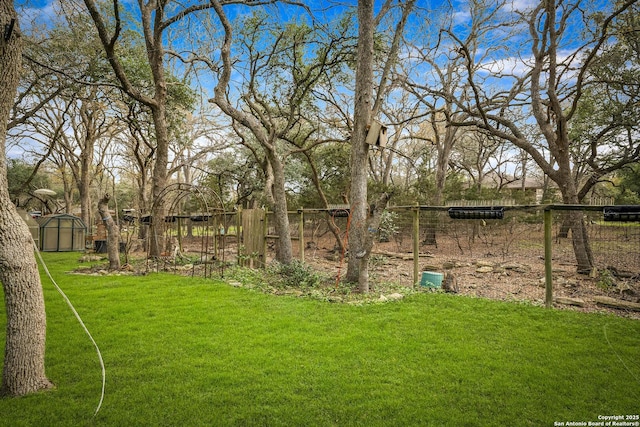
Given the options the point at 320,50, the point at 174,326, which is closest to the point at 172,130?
the point at 320,50

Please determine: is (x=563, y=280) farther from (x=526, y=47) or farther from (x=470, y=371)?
(x=526, y=47)

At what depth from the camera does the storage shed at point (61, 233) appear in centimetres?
1368

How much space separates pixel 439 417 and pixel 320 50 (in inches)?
362

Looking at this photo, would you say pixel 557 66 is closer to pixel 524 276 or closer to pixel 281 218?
pixel 524 276

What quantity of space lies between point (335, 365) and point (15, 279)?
104 inches

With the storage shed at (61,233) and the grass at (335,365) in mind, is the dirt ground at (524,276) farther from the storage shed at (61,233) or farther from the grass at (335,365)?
the storage shed at (61,233)

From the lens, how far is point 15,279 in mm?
2359

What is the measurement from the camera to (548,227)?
17.2 ft

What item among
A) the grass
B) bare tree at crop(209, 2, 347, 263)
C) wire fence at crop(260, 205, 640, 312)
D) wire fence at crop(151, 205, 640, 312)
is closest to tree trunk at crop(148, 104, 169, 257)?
wire fence at crop(151, 205, 640, 312)

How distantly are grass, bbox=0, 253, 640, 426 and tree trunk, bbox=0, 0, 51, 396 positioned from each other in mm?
225

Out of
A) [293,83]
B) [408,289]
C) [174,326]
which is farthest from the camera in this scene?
[293,83]

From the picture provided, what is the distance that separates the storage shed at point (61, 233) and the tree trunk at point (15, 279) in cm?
1416

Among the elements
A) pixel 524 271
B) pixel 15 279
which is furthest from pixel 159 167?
pixel 524 271

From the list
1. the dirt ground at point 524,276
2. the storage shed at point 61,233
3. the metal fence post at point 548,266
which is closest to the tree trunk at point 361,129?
the dirt ground at point 524,276
